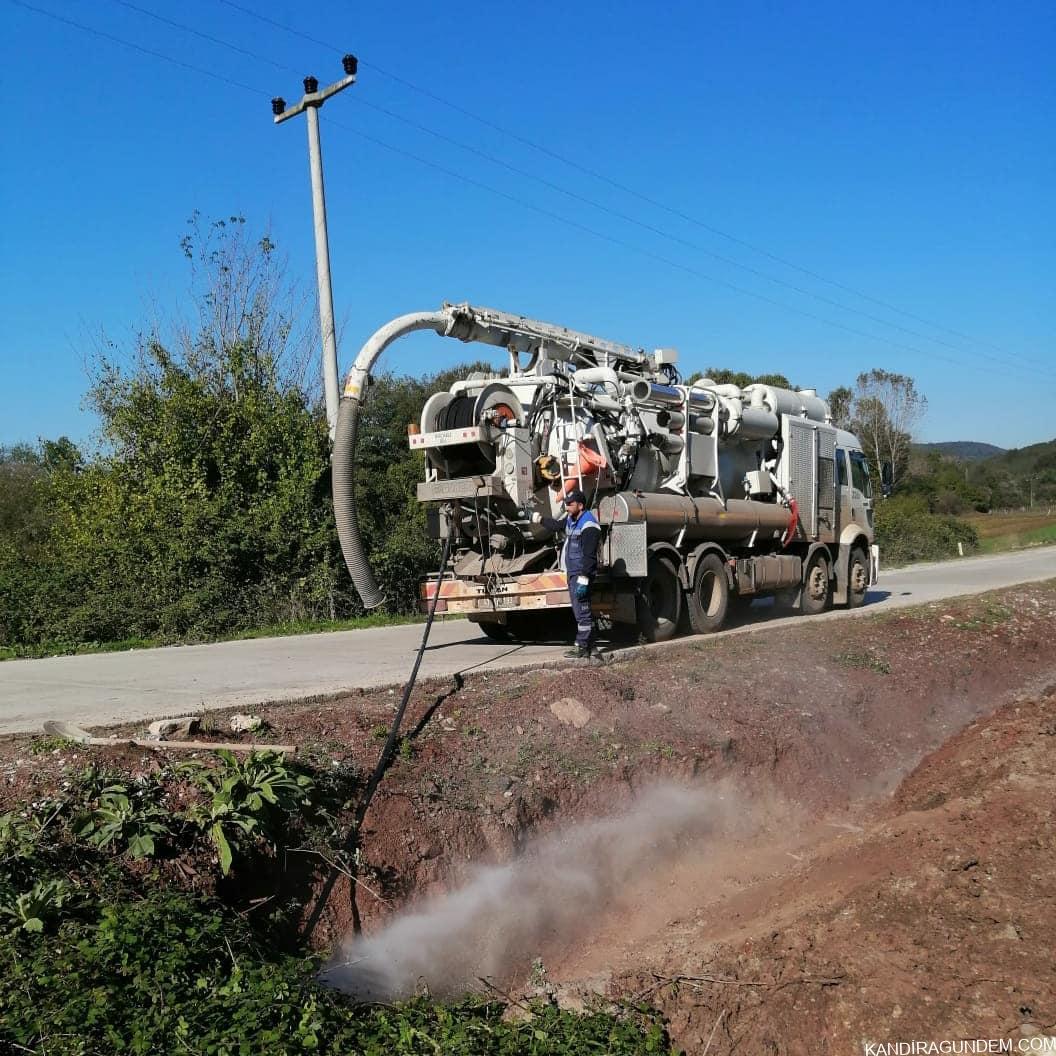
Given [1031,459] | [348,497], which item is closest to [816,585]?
[348,497]

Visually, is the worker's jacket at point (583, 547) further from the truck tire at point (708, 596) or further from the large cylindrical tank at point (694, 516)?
the truck tire at point (708, 596)

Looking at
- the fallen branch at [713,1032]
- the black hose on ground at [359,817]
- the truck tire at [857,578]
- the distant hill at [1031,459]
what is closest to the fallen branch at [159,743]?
the black hose on ground at [359,817]

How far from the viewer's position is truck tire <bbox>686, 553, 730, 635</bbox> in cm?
1357

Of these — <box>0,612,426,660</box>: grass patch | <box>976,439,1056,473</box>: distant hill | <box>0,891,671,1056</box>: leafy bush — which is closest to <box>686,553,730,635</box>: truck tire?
<box>0,612,426,660</box>: grass patch

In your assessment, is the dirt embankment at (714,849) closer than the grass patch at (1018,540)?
Yes

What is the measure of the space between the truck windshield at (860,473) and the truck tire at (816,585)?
1.97m

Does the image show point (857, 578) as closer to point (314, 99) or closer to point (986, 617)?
point (986, 617)

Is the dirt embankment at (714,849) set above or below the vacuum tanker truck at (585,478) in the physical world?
below

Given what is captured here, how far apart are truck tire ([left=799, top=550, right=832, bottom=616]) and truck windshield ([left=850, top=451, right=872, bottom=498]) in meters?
1.97

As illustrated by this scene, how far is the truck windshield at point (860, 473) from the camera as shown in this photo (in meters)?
18.5

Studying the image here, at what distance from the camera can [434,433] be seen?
11852 millimetres

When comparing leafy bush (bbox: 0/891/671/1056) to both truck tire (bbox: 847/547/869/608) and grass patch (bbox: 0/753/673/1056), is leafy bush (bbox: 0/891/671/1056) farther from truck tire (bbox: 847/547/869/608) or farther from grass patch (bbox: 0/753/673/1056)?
truck tire (bbox: 847/547/869/608)

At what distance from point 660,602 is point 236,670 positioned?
535 centimetres

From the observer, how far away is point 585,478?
1177 cm
